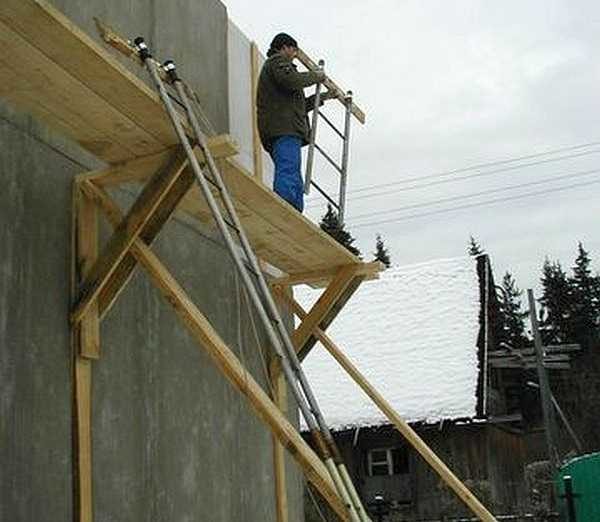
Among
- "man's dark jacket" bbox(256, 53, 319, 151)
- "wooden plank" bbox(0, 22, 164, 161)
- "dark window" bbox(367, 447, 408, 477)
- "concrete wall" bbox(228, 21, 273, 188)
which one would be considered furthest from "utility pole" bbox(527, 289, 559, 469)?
"wooden plank" bbox(0, 22, 164, 161)

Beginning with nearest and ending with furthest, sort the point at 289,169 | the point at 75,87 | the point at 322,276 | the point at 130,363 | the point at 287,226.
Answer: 1. the point at 75,87
2. the point at 130,363
3. the point at 287,226
4. the point at 289,169
5. the point at 322,276

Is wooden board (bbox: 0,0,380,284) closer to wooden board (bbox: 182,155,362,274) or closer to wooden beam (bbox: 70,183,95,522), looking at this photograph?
wooden board (bbox: 182,155,362,274)

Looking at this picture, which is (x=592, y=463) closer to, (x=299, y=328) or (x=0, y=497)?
(x=299, y=328)

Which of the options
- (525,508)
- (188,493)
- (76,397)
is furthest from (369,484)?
(76,397)

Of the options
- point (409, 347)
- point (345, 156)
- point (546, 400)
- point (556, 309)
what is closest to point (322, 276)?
point (345, 156)

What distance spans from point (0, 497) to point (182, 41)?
3678 mm

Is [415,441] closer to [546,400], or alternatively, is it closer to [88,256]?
[88,256]

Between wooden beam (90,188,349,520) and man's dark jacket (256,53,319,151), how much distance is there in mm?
1941

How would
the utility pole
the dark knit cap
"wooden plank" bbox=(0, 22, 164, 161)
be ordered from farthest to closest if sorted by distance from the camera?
the utility pole → the dark knit cap → "wooden plank" bbox=(0, 22, 164, 161)

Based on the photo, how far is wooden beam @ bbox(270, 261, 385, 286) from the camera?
6.92 metres

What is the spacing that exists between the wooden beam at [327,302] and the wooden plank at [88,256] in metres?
2.54

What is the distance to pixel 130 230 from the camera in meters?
4.65

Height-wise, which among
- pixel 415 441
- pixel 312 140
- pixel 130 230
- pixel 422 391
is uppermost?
pixel 312 140

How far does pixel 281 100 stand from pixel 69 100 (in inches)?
104
